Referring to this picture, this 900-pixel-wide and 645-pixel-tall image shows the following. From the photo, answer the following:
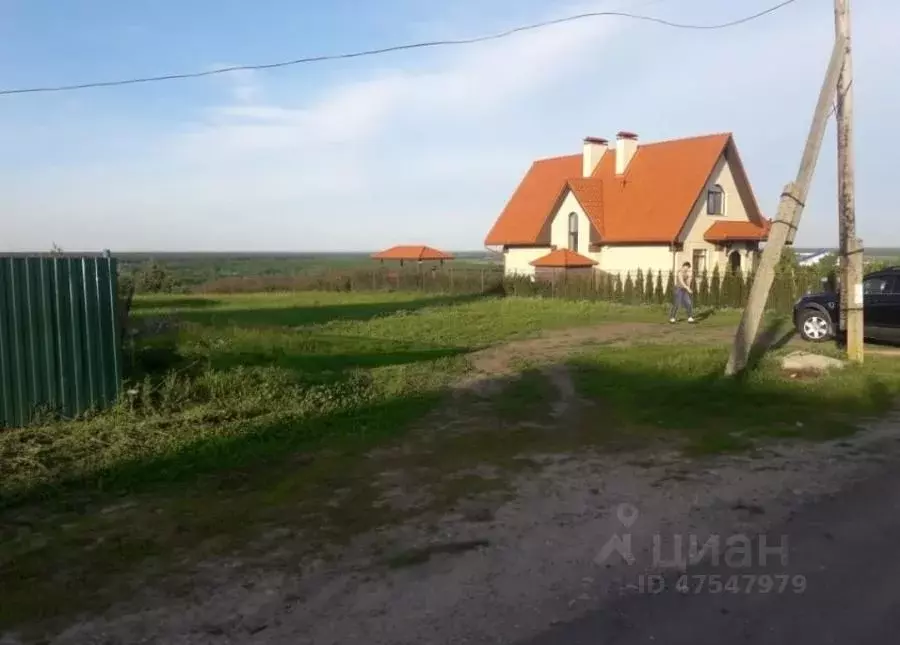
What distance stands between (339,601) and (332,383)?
6.91 m

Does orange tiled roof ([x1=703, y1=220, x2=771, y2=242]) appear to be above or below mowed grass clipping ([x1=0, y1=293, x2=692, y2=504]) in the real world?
above

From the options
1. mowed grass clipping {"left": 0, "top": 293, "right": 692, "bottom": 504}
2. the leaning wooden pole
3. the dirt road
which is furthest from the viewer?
the leaning wooden pole

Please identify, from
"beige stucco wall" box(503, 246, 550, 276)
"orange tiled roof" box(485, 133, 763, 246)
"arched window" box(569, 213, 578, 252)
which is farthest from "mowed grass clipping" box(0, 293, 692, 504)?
"beige stucco wall" box(503, 246, 550, 276)

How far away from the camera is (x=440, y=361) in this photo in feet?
46.1

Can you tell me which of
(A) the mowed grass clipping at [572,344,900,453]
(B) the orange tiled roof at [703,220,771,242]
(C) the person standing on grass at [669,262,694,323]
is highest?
(B) the orange tiled roof at [703,220,771,242]

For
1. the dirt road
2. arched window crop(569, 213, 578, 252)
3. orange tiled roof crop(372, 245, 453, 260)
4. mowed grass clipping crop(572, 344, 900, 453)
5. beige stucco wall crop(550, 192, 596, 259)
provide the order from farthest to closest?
orange tiled roof crop(372, 245, 453, 260)
arched window crop(569, 213, 578, 252)
beige stucco wall crop(550, 192, 596, 259)
mowed grass clipping crop(572, 344, 900, 453)
the dirt road

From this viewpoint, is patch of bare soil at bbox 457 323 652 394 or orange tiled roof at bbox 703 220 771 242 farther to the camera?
orange tiled roof at bbox 703 220 771 242

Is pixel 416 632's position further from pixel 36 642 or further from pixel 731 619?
pixel 36 642

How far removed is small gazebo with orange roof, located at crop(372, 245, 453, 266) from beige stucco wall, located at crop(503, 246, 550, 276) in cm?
514

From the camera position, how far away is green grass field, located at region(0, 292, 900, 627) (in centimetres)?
537

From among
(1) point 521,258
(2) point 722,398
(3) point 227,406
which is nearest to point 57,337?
(3) point 227,406

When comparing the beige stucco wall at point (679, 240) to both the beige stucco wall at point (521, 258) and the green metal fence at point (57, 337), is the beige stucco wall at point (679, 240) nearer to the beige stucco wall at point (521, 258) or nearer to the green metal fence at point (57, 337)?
the beige stucco wall at point (521, 258)

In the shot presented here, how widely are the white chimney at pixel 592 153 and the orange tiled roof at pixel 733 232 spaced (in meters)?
7.59

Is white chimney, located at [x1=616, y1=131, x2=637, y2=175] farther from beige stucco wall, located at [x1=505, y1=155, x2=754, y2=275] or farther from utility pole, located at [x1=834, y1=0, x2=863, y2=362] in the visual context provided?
utility pole, located at [x1=834, y1=0, x2=863, y2=362]
